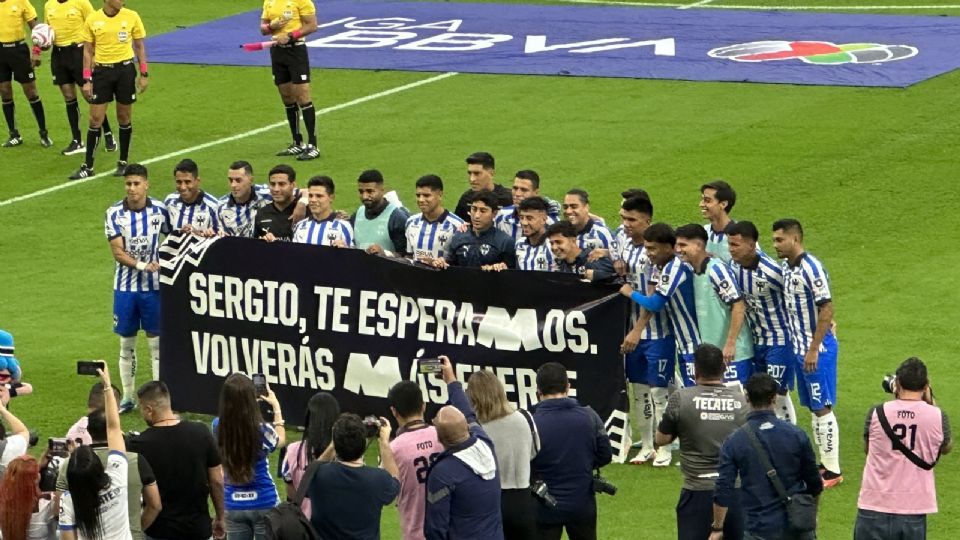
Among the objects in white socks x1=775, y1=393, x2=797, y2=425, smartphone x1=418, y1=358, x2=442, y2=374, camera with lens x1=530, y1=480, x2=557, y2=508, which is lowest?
white socks x1=775, y1=393, x2=797, y2=425

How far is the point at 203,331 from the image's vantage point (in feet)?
47.0

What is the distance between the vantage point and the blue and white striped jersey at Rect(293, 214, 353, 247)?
1432cm

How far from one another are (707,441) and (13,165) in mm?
14742

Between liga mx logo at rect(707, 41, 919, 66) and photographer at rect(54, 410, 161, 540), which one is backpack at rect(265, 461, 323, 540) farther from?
liga mx logo at rect(707, 41, 919, 66)

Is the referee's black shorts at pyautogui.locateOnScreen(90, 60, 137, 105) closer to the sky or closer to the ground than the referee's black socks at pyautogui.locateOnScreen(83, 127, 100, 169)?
closer to the sky

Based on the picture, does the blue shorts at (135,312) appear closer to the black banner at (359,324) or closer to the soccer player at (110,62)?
the black banner at (359,324)

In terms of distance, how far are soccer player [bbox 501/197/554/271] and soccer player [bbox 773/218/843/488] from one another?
1.80m

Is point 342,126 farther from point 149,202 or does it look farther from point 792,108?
point 149,202

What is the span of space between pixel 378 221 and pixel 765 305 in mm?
3335

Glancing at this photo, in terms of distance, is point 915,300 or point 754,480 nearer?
point 754,480

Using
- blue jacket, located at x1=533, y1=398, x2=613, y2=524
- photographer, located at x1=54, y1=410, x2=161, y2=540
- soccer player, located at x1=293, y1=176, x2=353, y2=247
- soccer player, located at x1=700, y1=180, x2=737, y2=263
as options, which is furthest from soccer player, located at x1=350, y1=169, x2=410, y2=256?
photographer, located at x1=54, y1=410, x2=161, y2=540

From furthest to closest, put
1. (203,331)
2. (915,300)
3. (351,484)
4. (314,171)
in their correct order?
(314,171) < (915,300) < (203,331) < (351,484)

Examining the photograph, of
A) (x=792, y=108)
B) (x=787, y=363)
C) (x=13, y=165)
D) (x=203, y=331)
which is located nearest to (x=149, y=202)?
(x=203, y=331)

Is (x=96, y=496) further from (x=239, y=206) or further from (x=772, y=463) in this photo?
(x=239, y=206)
